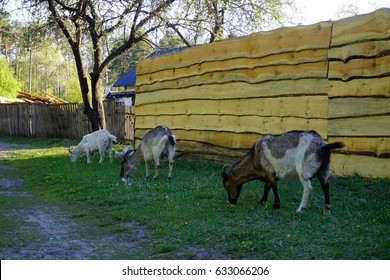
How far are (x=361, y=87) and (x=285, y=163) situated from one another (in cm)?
278

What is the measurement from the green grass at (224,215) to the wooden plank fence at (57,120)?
12125mm

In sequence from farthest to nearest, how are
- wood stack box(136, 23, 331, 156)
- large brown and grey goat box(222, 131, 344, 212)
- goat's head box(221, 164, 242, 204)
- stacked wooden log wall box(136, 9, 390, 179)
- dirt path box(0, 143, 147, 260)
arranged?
wood stack box(136, 23, 331, 156) → stacked wooden log wall box(136, 9, 390, 179) → goat's head box(221, 164, 242, 204) → large brown and grey goat box(222, 131, 344, 212) → dirt path box(0, 143, 147, 260)

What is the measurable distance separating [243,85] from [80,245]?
6.68 meters

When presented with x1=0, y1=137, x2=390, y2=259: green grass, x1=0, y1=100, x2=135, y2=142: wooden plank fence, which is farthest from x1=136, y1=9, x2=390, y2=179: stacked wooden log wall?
x1=0, y1=100, x2=135, y2=142: wooden plank fence

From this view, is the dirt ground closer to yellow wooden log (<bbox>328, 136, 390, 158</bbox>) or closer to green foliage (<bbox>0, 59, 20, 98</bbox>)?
yellow wooden log (<bbox>328, 136, 390, 158</bbox>)

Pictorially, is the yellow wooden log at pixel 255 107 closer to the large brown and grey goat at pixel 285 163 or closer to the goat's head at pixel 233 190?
the large brown and grey goat at pixel 285 163

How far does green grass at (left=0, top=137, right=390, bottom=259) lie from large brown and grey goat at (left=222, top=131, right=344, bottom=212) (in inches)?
12.4

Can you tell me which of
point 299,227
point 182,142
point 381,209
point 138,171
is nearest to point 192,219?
point 299,227

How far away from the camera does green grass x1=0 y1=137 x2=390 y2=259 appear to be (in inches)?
223

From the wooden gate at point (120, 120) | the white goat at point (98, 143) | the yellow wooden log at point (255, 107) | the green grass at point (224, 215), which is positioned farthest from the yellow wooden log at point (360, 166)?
the wooden gate at point (120, 120)

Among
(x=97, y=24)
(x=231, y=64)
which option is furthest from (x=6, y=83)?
(x=231, y=64)

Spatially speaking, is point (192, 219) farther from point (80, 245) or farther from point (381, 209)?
point (381, 209)

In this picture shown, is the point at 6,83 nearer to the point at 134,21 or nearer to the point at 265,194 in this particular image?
the point at 134,21

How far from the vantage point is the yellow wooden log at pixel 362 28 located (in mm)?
8914
